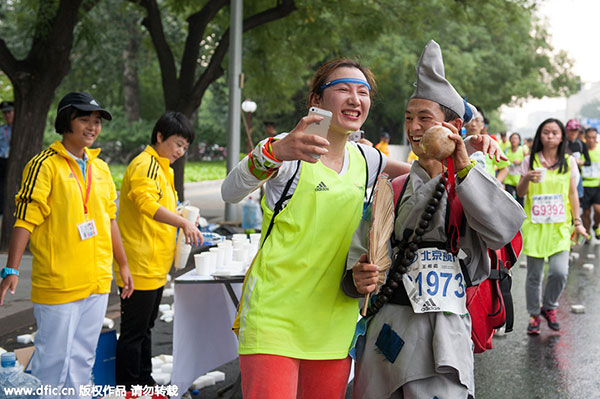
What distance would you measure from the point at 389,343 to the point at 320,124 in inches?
36.5

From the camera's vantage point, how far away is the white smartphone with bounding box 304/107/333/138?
90.7 inches

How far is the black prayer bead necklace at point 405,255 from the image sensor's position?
8.44 ft

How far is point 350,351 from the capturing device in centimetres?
286

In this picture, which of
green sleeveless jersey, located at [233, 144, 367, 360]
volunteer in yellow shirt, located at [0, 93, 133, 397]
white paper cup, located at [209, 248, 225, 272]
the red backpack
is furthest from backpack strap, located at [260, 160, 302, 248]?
white paper cup, located at [209, 248, 225, 272]

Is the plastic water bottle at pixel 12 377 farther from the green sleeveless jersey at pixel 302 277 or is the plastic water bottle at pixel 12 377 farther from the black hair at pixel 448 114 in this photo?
the black hair at pixel 448 114

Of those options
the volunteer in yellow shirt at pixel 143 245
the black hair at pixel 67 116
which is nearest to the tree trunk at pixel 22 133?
the volunteer in yellow shirt at pixel 143 245

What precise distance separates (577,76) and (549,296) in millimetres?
39959

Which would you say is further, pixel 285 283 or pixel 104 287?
pixel 104 287

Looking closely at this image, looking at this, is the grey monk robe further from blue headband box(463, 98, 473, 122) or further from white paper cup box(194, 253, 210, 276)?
white paper cup box(194, 253, 210, 276)

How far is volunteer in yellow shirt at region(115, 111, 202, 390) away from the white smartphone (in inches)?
91.5

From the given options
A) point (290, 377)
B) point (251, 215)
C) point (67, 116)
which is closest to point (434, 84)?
point (290, 377)

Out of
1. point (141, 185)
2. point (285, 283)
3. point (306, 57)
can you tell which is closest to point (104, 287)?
point (141, 185)

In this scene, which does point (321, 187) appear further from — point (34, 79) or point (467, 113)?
point (34, 79)

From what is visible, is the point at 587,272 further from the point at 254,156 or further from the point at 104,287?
the point at 254,156
